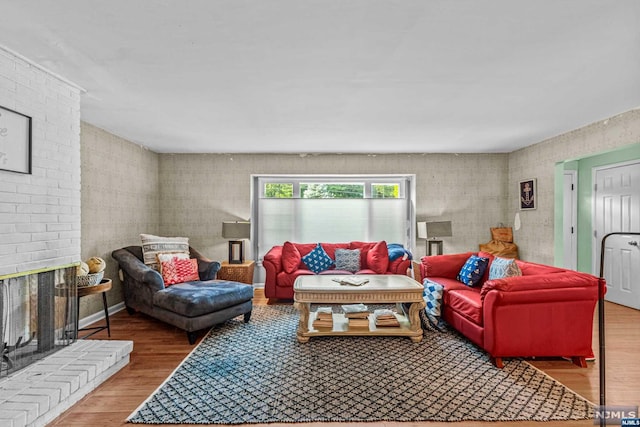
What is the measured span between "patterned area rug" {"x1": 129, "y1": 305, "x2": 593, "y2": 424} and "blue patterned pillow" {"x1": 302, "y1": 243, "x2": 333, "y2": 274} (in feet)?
5.48

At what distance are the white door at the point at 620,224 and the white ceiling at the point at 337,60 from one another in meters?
1.24

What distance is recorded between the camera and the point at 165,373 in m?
2.79

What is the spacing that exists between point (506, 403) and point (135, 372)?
2.77 meters

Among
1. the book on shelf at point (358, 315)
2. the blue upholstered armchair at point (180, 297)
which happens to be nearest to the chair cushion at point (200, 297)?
the blue upholstered armchair at point (180, 297)

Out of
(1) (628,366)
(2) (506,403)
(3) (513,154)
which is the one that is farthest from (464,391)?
(3) (513,154)

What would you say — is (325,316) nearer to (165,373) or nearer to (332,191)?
(165,373)

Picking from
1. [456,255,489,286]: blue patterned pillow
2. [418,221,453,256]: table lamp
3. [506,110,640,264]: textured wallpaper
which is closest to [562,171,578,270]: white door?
[506,110,640,264]: textured wallpaper

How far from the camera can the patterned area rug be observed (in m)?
2.21

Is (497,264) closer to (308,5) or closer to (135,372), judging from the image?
(308,5)

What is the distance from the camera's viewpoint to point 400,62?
8.20 ft

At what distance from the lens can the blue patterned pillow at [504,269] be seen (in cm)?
342

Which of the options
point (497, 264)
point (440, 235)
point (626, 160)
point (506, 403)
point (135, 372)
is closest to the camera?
point (506, 403)

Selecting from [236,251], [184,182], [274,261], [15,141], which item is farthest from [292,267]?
[15,141]

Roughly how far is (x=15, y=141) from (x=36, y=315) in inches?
49.7
